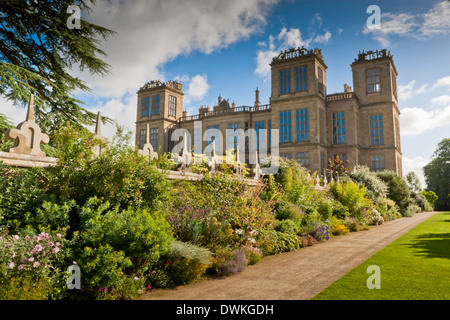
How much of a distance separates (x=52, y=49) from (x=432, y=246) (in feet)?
42.7

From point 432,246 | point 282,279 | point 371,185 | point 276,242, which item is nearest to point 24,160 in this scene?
point 282,279

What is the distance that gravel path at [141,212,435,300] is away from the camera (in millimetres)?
4996

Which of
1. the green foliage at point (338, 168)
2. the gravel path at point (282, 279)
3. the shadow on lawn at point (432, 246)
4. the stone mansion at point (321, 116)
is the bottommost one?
the gravel path at point (282, 279)

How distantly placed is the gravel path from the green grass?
0.94 ft

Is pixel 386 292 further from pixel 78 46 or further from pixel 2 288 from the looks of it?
pixel 78 46

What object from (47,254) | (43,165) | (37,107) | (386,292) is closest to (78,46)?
(37,107)

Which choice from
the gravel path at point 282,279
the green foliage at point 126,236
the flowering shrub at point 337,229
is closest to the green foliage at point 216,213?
the gravel path at point 282,279

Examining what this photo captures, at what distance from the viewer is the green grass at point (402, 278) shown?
4805 millimetres

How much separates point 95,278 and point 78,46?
7353mm

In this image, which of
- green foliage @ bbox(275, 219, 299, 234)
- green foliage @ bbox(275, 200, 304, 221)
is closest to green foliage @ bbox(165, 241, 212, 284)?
green foliage @ bbox(275, 219, 299, 234)

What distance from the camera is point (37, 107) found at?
9.16 m

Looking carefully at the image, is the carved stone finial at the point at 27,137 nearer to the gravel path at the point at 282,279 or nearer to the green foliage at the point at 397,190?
the gravel path at the point at 282,279

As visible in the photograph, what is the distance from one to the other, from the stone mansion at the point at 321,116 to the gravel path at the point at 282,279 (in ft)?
74.2

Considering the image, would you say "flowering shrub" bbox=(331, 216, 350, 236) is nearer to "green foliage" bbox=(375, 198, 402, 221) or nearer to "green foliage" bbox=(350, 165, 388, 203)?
"green foliage" bbox=(375, 198, 402, 221)
